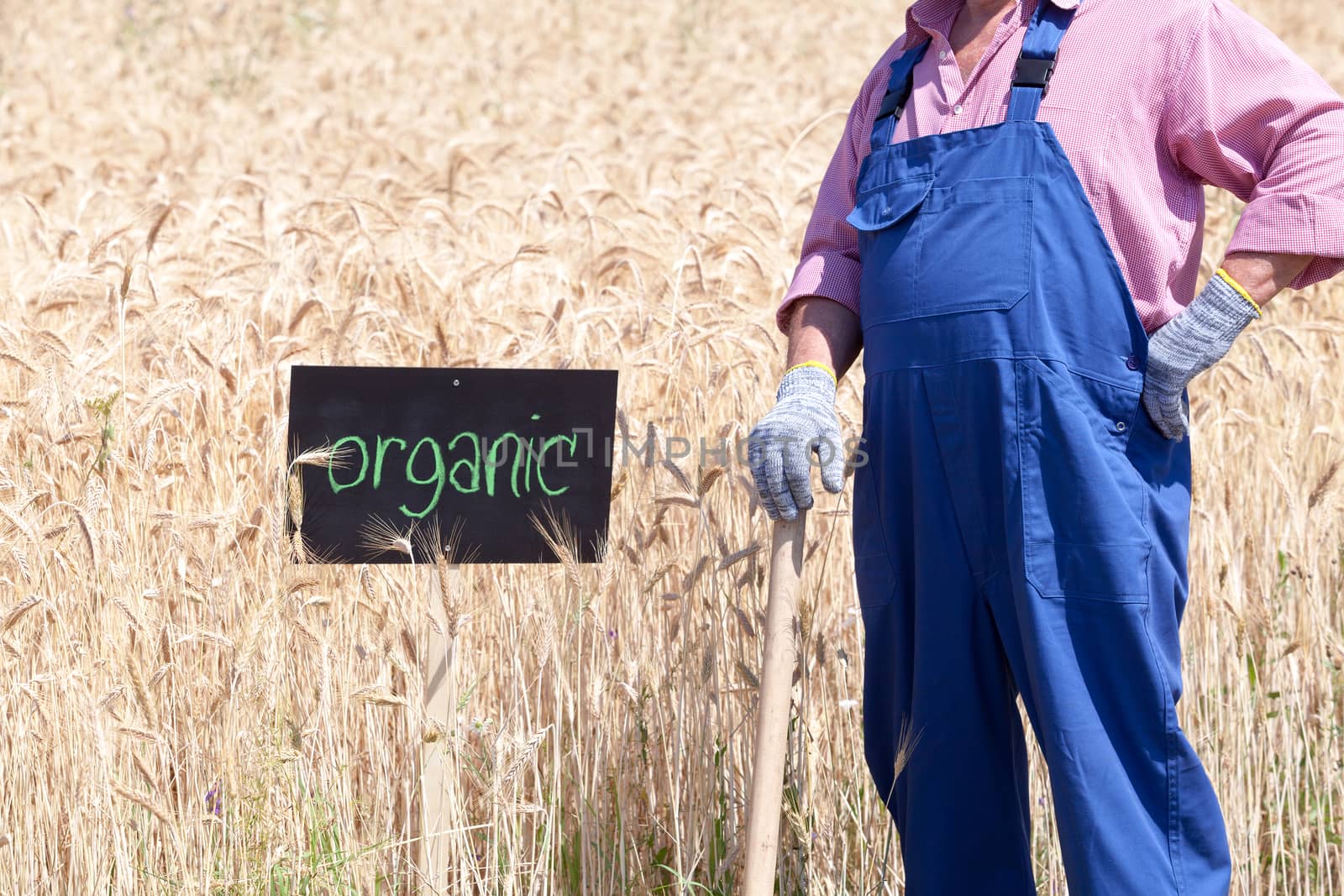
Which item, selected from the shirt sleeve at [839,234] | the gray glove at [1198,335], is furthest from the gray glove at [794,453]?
the gray glove at [1198,335]

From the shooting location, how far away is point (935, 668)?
172cm

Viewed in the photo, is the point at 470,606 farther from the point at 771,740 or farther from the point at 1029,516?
the point at 1029,516

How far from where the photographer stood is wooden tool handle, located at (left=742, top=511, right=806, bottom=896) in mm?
1683

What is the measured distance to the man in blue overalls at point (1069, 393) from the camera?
1589mm

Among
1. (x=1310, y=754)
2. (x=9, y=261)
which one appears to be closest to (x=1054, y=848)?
(x=1310, y=754)

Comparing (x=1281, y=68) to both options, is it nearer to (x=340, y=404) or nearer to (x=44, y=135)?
(x=340, y=404)

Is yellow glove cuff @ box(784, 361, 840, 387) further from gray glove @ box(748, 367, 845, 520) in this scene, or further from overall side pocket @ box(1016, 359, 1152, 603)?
overall side pocket @ box(1016, 359, 1152, 603)

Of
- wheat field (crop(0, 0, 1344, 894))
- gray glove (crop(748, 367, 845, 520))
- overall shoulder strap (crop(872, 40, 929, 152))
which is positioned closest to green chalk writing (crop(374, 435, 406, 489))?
wheat field (crop(0, 0, 1344, 894))

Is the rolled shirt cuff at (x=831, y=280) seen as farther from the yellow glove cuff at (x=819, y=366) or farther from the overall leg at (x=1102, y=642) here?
the overall leg at (x=1102, y=642)

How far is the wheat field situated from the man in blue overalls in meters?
0.37

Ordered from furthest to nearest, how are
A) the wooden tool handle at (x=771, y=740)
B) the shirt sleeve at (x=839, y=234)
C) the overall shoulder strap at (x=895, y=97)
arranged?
the shirt sleeve at (x=839, y=234) → the overall shoulder strap at (x=895, y=97) → the wooden tool handle at (x=771, y=740)

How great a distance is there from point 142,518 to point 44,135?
525 centimetres

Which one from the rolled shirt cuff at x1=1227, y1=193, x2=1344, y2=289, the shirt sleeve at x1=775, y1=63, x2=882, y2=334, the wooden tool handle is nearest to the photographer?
the rolled shirt cuff at x1=1227, y1=193, x2=1344, y2=289

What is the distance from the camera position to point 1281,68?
1.61 metres
